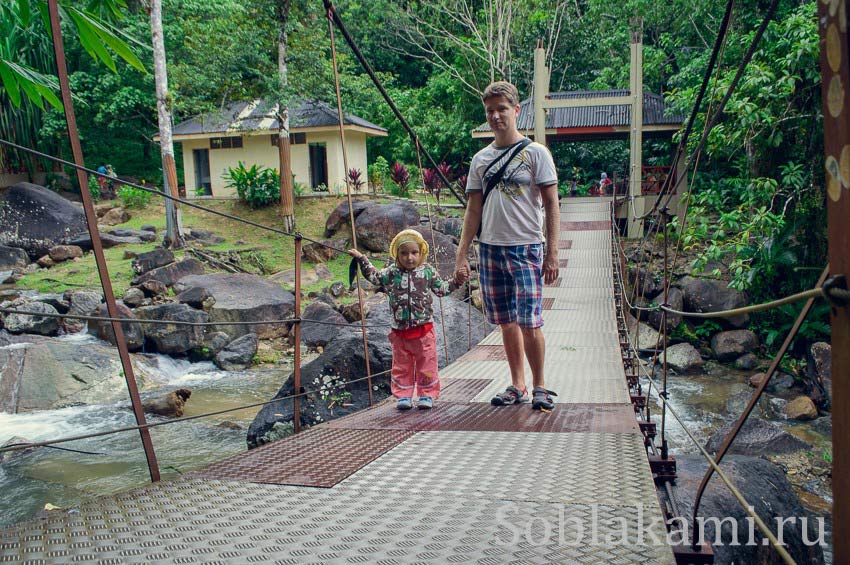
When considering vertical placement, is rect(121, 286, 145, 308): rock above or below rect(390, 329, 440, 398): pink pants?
below

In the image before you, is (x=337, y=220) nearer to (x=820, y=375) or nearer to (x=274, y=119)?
(x=274, y=119)

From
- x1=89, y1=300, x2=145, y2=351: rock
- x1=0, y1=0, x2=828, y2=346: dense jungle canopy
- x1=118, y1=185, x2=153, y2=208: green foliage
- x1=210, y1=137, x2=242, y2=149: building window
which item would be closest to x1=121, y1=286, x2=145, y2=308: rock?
x1=89, y1=300, x2=145, y2=351: rock

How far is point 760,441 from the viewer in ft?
18.3

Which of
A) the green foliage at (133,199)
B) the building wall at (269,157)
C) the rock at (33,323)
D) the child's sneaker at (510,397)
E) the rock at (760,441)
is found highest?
the building wall at (269,157)

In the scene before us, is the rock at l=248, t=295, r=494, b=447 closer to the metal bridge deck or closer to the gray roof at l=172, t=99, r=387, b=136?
the metal bridge deck

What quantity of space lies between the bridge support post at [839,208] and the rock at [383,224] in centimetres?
1085

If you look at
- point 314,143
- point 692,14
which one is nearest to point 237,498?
point 692,14

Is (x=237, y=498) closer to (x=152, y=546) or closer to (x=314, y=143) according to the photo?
(x=152, y=546)

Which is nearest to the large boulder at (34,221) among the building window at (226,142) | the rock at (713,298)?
the building window at (226,142)

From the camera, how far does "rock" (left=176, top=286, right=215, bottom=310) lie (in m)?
9.12

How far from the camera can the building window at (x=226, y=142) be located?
54.7ft

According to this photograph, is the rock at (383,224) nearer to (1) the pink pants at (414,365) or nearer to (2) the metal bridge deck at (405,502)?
(1) the pink pants at (414,365)

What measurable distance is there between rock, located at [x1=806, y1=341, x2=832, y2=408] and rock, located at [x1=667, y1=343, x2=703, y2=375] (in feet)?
4.01

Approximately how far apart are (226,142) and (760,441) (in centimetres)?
1425
